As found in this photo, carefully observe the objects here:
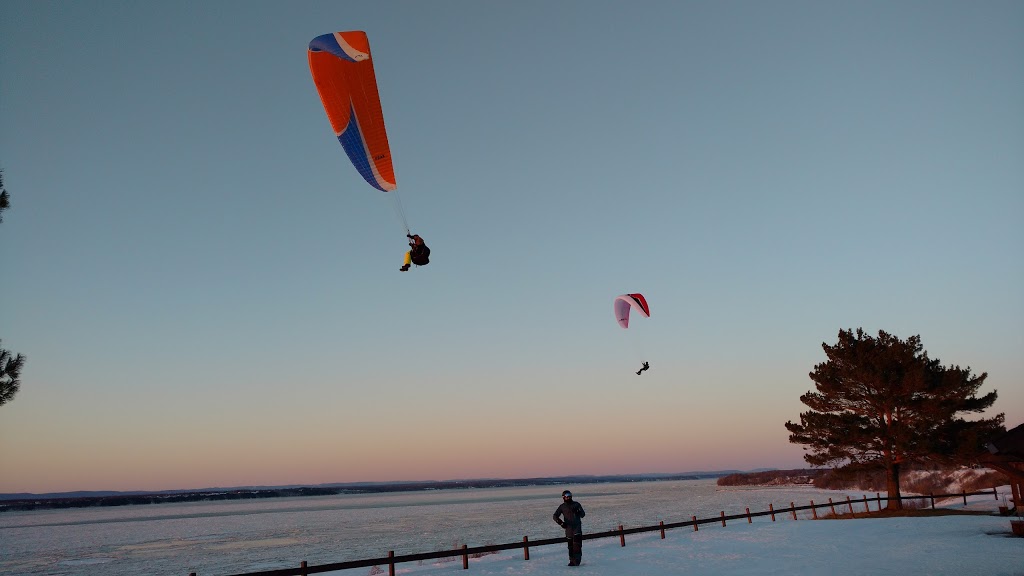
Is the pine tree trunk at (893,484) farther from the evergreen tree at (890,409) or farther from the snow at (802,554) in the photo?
the snow at (802,554)

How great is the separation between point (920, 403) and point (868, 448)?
3.61 m

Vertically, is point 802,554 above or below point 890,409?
below

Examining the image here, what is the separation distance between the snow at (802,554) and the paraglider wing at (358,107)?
11072 mm

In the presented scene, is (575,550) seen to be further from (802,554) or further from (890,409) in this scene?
(890,409)

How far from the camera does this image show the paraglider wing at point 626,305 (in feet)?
94.8

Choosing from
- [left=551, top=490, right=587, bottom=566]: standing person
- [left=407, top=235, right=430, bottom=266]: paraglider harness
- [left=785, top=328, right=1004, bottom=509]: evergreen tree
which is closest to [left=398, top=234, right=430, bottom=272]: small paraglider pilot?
[left=407, top=235, right=430, bottom=266]: paraglider harness

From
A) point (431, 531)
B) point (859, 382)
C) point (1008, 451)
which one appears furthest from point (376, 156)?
point (431, 531)

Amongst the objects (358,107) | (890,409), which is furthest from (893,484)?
(358,107)

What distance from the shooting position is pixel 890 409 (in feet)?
107

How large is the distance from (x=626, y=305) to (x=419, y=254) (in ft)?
59.3

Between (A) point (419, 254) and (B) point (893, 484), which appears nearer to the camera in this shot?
(A) point (419, 254)

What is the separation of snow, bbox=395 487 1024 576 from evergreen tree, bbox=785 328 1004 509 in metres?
7.07

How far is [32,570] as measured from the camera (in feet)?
116

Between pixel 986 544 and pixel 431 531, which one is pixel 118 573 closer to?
pixel 431 531
